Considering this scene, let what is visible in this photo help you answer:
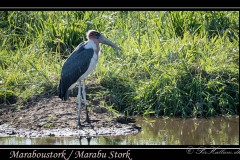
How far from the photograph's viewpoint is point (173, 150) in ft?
28.4

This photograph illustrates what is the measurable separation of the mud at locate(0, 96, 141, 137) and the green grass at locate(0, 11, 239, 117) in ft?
0.83

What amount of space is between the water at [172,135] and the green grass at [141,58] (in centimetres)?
20

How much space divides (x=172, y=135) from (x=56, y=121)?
1.51m

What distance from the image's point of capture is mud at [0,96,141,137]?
30.7 ft

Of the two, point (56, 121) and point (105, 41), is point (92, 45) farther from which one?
point (56, 121)

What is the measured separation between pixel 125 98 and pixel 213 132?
1492 millimetres

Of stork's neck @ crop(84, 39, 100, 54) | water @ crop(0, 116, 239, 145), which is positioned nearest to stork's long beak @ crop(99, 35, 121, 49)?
stork's neck @ crop(84, 39, 100, 54)

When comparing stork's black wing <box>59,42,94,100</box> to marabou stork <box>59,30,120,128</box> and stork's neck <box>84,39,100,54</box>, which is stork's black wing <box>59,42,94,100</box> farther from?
stork's neck <box>84,39,100,54</box>

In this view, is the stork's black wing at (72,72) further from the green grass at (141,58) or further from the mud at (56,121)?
the green grass at (141,58)

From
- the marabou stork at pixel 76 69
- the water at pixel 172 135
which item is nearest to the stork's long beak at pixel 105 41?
the marabou stork at pixel 76 69

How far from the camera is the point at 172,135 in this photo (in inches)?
366

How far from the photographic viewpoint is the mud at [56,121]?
9.36m

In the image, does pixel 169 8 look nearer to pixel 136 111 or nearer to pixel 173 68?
pixel 173 68

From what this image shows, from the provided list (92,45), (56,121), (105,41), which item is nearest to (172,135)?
(56,121)
